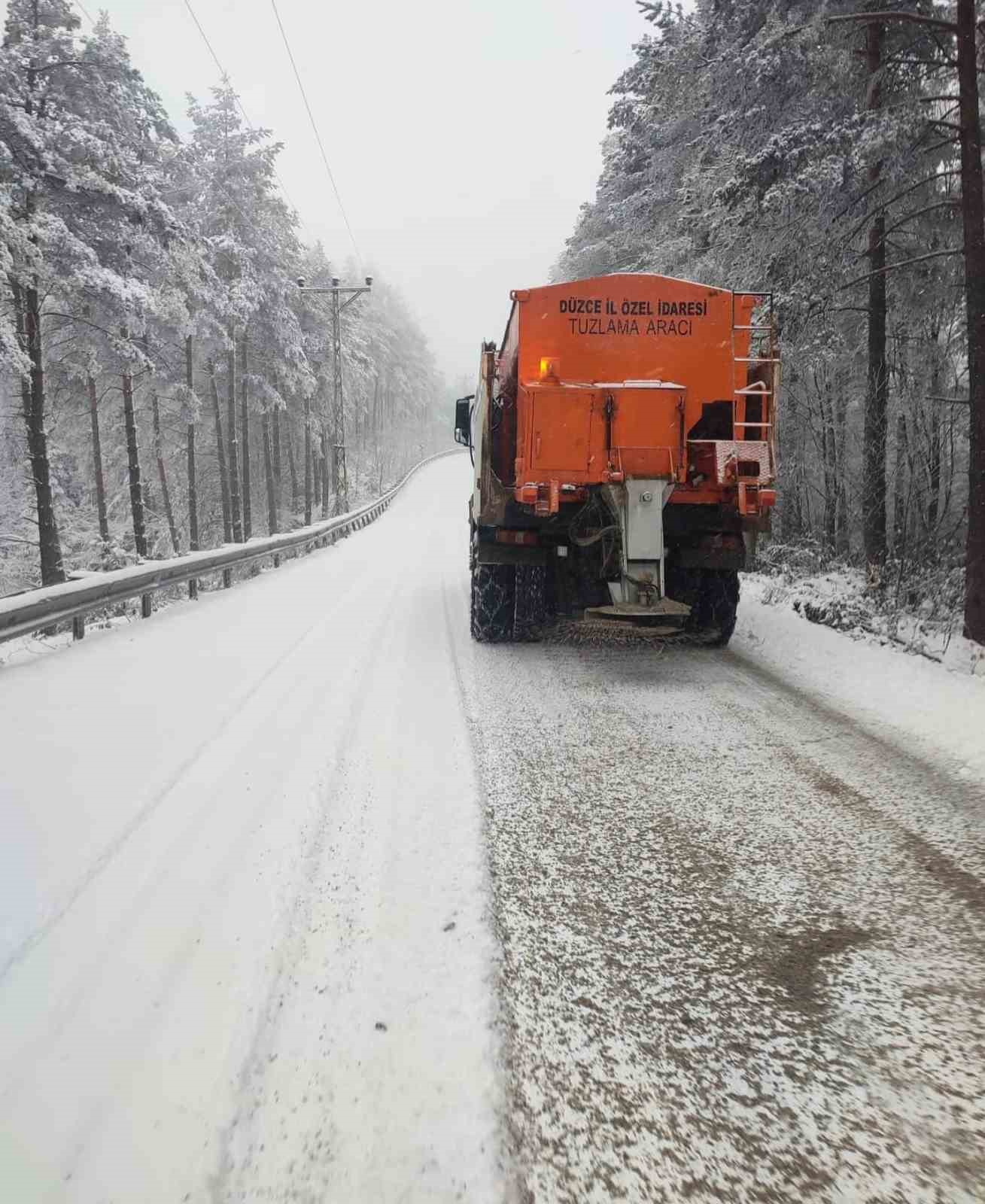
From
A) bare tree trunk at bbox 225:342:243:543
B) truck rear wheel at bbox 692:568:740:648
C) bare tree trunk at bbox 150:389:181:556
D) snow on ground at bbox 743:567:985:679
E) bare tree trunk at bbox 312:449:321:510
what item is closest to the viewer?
snow on ground at bbox 743:567:985:679

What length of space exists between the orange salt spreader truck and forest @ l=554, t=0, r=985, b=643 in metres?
2.04

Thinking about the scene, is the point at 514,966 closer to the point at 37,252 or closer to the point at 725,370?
the point at 725,370

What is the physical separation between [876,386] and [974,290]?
250 cm

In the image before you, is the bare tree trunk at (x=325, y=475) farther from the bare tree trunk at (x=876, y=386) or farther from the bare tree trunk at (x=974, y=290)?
the bare tree trunk at (x=974, y=290)

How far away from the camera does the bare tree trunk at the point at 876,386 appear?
8.59 meters

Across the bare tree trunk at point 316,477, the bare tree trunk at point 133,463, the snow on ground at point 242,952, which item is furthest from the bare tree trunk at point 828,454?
the bare tree trunk at point 316,477

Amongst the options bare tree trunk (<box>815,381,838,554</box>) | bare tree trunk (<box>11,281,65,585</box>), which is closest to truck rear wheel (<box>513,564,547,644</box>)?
bare tree trunk (<box>815,381,838,554</box>)

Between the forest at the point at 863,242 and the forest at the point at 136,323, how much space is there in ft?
32.5

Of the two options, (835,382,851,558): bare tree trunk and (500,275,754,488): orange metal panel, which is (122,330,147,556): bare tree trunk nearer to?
(500,275,754,488): orange metal panel

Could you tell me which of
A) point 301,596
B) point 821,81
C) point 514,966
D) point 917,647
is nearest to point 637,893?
point 514,966

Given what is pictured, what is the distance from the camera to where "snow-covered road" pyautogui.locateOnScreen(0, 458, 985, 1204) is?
1692mm

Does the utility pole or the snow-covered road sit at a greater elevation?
the utility pole

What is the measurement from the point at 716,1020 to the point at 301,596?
9.06 m

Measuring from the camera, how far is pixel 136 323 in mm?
13781
